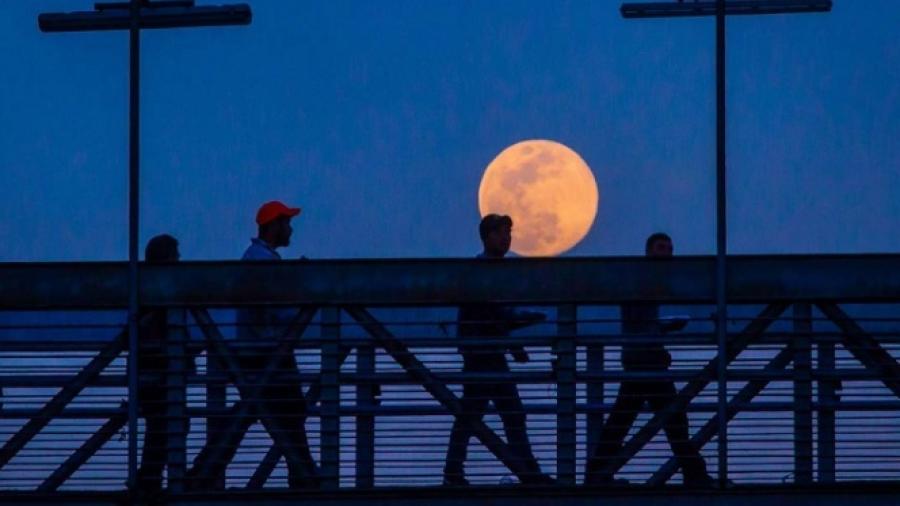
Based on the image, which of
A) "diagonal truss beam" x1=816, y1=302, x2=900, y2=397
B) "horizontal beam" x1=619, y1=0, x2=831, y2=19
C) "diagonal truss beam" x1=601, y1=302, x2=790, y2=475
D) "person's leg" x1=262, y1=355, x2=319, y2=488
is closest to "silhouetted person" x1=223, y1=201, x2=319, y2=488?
"person's leg" x1=262, y1=355, x2=319, y2=488

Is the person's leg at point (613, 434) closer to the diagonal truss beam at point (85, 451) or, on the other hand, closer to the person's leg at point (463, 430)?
the person's leg at point (463, 430)

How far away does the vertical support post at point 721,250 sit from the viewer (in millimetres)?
8898

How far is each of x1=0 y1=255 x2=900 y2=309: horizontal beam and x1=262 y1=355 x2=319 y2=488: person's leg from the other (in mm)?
371

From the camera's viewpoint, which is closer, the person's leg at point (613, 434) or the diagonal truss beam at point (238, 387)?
the diagonal truss beam at point (238, 387)

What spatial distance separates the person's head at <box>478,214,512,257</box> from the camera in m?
10.2

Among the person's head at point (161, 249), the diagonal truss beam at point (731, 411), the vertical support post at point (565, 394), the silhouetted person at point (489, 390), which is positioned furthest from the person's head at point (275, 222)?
the diagonal truss beam at point (731, 411)

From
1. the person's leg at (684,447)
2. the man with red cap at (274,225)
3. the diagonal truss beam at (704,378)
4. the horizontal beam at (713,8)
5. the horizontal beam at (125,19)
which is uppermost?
the horizontal beam at (713,8)

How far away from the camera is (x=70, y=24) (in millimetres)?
9156

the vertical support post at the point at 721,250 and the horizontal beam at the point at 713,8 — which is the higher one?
the horizontal beam at the point at 713,8

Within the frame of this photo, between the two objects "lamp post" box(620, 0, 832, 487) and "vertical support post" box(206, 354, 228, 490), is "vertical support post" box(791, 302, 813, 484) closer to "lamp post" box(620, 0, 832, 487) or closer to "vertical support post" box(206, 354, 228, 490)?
"lamp post" box(620, 0, 832, 487)

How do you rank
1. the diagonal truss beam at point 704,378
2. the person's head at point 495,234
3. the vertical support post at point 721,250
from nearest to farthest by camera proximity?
1. the vertical support post at point 721,250
2. the diagonal truss beam at point 704,378
3. the person's head at point 495,234

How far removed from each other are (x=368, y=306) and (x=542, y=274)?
873mm

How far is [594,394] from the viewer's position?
955 cm

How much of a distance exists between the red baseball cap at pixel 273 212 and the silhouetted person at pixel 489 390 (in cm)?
133
